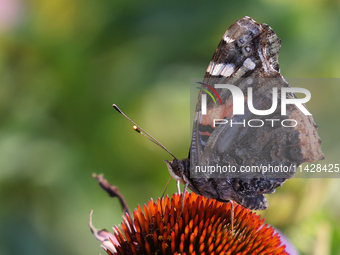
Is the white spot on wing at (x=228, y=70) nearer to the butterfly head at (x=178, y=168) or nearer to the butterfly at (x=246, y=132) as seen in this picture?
the butterfly at (x=246, y=132)

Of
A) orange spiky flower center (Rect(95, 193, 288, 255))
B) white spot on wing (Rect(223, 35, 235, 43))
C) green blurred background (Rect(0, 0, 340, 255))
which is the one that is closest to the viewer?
orange spiky flower center (Rect(95, 193, 288, 255))

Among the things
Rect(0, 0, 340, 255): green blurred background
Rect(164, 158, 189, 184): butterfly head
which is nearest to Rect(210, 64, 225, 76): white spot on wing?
Rect(164, 158, 189, 184): butterfly head

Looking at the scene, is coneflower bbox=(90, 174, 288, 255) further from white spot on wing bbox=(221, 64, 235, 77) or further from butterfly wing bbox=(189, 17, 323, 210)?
white spot on wing bbox=(221, 64, 235, 77)

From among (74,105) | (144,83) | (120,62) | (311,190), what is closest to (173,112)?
(144,83)

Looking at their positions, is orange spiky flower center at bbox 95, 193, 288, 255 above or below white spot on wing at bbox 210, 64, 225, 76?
below

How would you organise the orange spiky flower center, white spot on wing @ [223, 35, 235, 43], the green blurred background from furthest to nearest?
the green blurred background
white spot on wing @ [223, 35, 235, 43]
the orange spiky flower center

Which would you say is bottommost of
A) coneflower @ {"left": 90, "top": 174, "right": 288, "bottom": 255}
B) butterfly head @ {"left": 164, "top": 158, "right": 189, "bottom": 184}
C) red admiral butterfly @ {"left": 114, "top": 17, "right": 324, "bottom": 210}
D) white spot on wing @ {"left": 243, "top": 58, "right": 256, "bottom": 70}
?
coneflower @ {"left": 90, "top": 174, "right": 288, "bottom": 255}

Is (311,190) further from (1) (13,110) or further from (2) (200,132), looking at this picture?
(1) (13,110)

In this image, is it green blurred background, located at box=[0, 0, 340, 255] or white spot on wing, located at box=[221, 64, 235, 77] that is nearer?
white spot on wing, located at box=[221, 64, 235, 77]
